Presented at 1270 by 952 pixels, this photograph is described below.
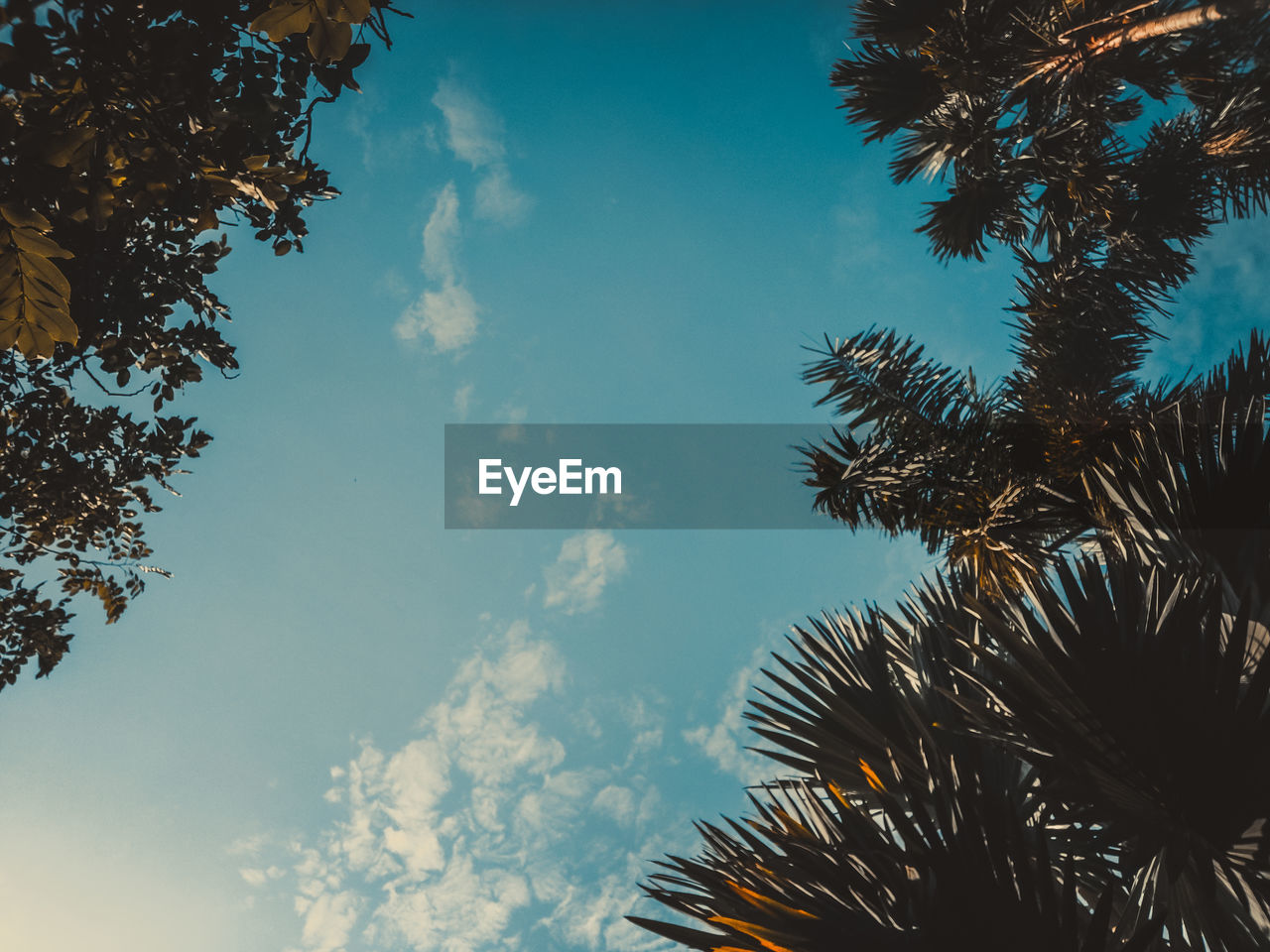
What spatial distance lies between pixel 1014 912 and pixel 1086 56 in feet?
17.8

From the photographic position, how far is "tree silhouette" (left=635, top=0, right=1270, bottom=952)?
177cm

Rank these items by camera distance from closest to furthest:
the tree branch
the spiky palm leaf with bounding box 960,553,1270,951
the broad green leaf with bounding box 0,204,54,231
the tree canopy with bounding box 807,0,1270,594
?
the broad green leaf with bounding box 0,204,54,231, the spiky palm leaf with bounding box 960,553,1270,951, the tree branch, the tree canopy with bounding box 807,0,1270,594

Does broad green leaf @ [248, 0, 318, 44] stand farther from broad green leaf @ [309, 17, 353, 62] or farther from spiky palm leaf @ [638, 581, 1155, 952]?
spiky palm leaf @ [638, 581, 1155, 952]

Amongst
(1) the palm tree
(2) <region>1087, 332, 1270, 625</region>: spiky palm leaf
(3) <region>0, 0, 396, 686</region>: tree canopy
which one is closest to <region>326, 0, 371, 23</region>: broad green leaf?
(3) <region>0, 0, 396, 686</region>: tree canopy

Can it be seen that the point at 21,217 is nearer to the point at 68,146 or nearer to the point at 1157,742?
the point at 68,146

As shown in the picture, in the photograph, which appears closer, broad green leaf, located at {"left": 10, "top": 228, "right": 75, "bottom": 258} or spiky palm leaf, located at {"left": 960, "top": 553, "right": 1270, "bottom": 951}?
broad green leaf, located at {"left": 10, "top": 228, "right": 75, "bottom": 258}

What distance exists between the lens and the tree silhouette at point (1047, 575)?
1.77m

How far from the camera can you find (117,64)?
65.7 inches

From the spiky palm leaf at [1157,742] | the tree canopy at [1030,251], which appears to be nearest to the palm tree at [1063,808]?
the spiky palm leaf at [1157,742]

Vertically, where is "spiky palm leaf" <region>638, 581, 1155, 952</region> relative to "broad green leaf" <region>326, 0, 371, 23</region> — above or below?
below

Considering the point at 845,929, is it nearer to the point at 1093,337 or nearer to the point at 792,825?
the point at 792,825

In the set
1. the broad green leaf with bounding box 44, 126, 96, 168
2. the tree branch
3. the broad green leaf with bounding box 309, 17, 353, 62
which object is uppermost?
the tree branch

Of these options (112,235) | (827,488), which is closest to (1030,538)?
(827,488)

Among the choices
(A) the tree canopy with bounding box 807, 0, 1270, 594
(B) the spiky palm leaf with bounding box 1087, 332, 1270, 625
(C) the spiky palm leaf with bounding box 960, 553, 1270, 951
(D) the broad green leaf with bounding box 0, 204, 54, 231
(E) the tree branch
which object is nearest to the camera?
(D) the broad green leaf with bounding box 0, 204, 54, 231
